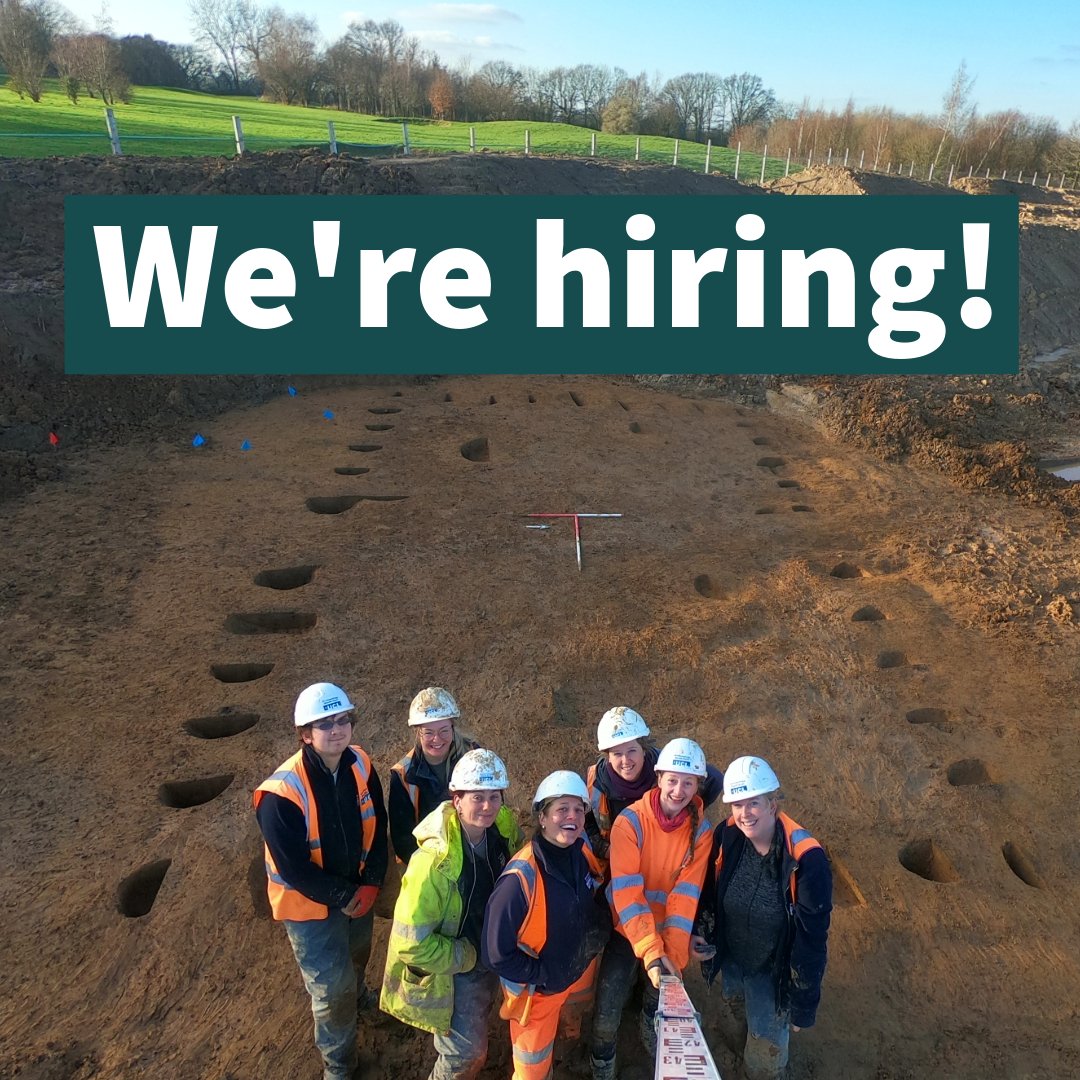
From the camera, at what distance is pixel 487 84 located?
154 ft

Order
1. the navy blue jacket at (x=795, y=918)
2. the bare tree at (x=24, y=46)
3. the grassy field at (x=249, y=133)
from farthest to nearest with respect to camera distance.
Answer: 1. the bare tree at (x=24, y=46)
2. the grassy field at (x=249, y=133)
3. the navy blue jacket at (x=795, y=918)

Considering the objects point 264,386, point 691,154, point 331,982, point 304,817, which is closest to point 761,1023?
point 331,982

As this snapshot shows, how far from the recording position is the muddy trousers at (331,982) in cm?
378

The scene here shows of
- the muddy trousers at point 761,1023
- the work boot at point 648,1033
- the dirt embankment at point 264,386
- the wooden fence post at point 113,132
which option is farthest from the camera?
the wooden fence post at point 113,132

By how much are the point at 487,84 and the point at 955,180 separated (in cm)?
2738

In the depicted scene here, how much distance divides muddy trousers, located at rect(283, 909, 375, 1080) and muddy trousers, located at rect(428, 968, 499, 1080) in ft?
1.87

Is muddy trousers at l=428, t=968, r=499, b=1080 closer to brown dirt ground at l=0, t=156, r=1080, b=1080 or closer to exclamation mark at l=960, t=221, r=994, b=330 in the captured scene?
brown dirt ground at l=0, t=156, r=1080, b=1080

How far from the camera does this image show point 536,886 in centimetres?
323

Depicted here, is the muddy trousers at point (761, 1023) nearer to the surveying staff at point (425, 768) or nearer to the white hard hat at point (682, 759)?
the white hard hat at point (682, 759)

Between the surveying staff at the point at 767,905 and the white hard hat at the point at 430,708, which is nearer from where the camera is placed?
the surveying staff at the point at 767,905

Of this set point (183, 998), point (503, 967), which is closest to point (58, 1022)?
point (183, 998)

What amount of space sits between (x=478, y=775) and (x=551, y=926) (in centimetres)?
73

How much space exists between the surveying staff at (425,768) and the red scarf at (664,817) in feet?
3.37

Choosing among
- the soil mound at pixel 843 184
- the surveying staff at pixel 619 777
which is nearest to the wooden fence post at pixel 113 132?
the surveying staff at pixel 619 777
